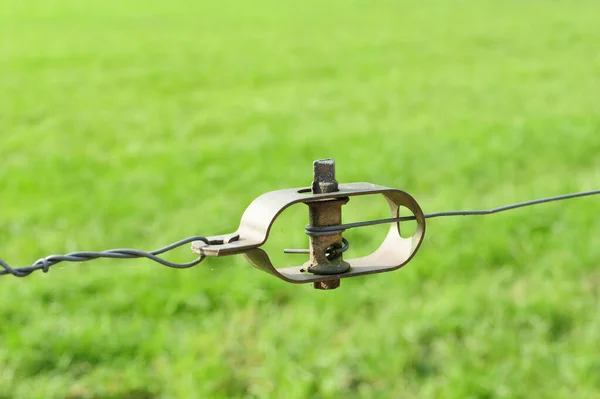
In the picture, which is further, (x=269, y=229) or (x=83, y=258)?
(x=83, y=258)

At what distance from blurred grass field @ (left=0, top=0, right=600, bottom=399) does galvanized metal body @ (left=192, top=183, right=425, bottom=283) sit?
1.79 meters

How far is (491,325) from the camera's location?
378cm

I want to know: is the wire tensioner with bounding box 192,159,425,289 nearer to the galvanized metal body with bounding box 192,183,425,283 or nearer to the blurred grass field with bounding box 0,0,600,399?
the galvanized metal body with bounding box 192,183,425,283

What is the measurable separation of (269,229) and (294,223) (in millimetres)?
3910

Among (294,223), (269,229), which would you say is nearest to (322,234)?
(269,229)

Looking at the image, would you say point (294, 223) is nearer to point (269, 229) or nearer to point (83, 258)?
point (83, 258)

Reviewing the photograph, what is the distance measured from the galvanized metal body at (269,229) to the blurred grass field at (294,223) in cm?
179

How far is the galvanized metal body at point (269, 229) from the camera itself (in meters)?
1.42

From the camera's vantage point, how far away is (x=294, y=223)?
209 inches

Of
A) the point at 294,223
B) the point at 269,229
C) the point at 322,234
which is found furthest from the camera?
the point at 294,223

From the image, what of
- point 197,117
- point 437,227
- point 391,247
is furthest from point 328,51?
point 391,247

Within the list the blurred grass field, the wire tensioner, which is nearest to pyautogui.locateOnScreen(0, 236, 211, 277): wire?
the wire tensioner

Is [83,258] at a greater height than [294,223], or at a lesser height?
greater

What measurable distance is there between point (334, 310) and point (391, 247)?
7.81 feet
